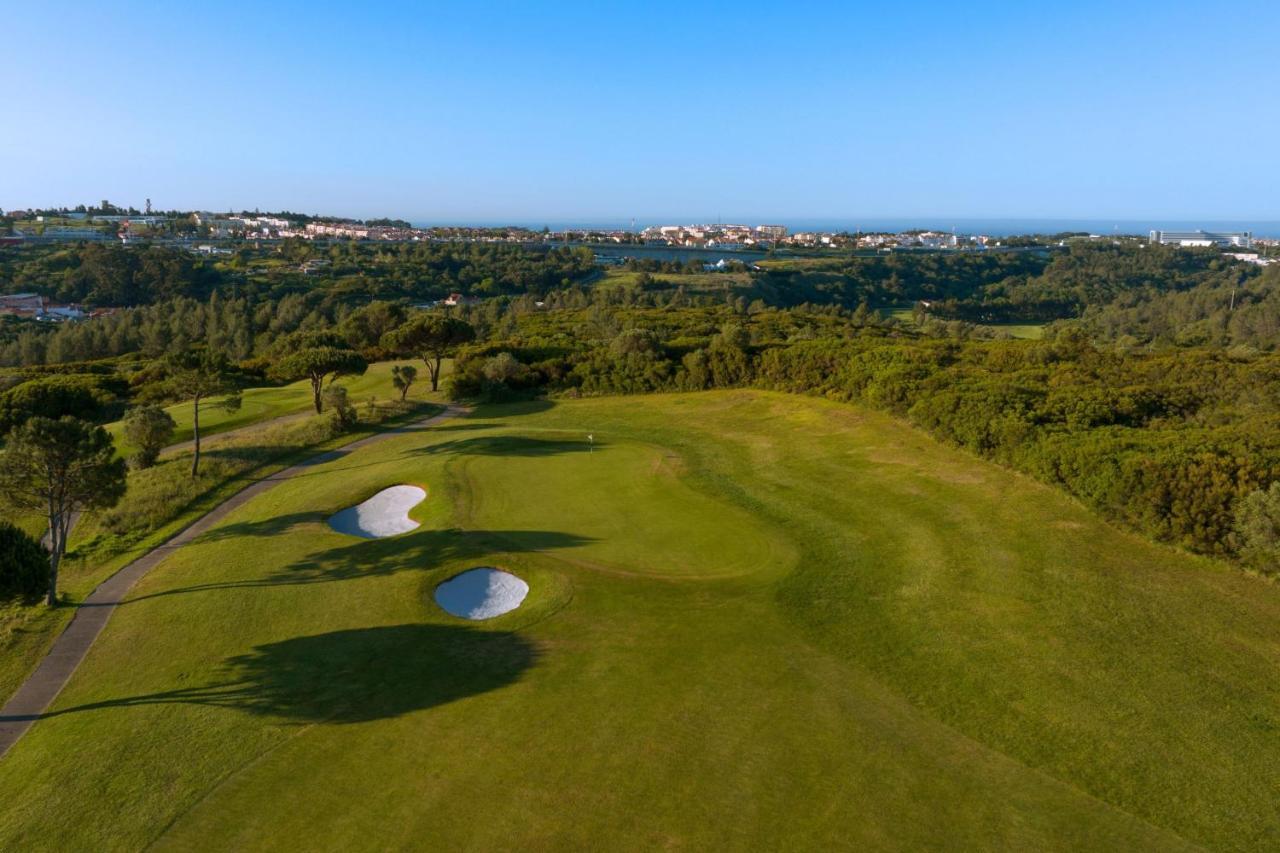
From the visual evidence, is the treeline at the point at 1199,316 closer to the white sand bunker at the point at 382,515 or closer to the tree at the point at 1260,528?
the tree at the point at 1260,528

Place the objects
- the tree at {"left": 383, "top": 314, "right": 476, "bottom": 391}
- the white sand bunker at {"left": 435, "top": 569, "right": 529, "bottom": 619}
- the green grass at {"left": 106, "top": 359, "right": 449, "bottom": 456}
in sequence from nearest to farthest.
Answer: the white sand bunker at {"left": 435, "top": 569, "right": 529, "bottom": 619} → the green grass at {"left": 106, "top": 359, "right": 449, "bottom": 456} → the tree at {"left": 383, "top": 314, "right": 476, "bottom": 391}

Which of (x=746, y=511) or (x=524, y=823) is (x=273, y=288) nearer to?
(x=746, y=511)

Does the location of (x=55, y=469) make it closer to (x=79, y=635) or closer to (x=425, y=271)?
(x=79, y=635)

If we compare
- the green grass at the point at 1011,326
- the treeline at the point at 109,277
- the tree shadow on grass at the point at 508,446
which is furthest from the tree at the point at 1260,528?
the treeline at the point at 109,277

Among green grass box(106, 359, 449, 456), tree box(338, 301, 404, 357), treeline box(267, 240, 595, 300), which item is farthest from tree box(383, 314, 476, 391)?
treeline box(267, 240, 595, 300)

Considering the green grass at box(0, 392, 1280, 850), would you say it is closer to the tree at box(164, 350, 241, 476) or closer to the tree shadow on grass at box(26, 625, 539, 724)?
the tree shadow on grass at box(26, 625, 539, 724)

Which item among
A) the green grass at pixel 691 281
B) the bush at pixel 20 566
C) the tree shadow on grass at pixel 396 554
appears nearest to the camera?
the bush at pixel 20 566
